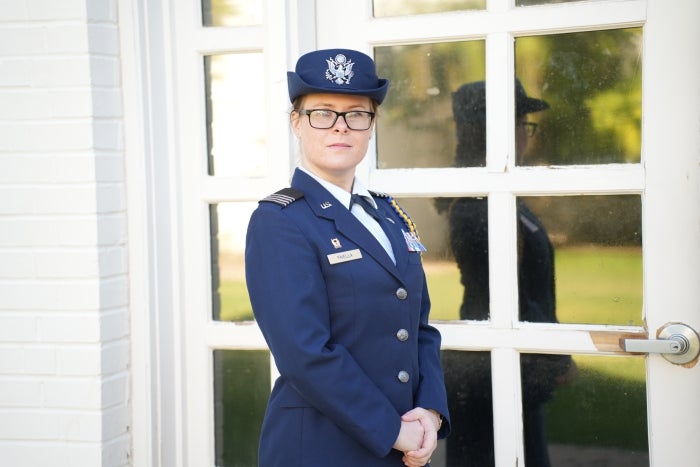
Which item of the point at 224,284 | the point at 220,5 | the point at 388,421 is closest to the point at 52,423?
the point at 224,284

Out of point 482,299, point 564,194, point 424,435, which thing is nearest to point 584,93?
point 564,194

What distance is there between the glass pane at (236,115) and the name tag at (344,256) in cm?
80

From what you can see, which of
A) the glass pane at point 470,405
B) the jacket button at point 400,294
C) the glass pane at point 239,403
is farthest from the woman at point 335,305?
the glass pane at point 239,403

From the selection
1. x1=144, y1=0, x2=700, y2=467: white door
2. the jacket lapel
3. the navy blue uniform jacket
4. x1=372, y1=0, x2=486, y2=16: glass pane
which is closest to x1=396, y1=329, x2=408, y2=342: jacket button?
the navy blue uniform jacket

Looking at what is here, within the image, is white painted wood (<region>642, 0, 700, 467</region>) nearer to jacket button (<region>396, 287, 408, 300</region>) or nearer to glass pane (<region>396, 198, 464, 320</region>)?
glass pane (<region>396, 198, 464, 320</region>)

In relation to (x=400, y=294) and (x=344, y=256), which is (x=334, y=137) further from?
(x=400, y=294)

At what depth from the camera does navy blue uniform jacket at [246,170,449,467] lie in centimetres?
142

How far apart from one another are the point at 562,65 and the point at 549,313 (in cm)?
68

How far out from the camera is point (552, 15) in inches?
82.5

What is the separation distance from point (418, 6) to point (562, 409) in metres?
1.20

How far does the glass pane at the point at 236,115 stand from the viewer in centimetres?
224

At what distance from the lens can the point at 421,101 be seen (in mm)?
2213

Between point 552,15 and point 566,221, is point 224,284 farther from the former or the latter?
point 552,15

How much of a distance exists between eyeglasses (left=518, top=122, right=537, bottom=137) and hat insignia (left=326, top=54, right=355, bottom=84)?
2.51 ft
